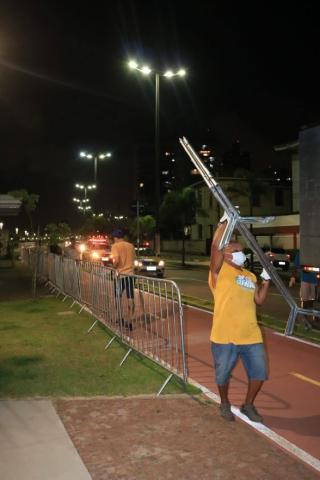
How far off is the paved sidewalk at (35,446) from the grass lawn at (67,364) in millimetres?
729

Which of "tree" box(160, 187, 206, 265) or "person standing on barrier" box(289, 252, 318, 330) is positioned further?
"tree" box(160, 187, 206, 265)

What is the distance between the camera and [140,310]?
868cm

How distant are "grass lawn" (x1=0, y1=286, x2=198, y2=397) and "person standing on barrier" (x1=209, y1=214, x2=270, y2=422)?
3.96 ft

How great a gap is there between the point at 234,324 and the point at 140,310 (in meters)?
3.53

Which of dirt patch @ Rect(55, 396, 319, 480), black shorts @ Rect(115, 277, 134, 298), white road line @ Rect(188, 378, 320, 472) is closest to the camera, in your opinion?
dirt patch @ Rect(55, 396, 319, 480)

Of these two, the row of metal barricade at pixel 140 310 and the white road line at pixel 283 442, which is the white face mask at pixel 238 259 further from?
the white road line at pixel 283 442

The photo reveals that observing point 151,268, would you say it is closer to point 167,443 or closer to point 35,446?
point 167,443

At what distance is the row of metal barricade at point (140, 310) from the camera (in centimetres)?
720

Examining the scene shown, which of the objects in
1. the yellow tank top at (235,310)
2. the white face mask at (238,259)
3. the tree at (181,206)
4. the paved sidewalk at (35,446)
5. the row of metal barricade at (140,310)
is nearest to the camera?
the paved sidewalk at (35,446)

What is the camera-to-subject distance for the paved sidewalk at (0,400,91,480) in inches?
167

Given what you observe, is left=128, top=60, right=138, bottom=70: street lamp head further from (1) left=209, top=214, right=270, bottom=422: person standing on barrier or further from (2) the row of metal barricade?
(1) left=209, top=214, right=270, bottom=422: person standing on barrier

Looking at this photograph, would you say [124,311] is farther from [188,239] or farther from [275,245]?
[188,239]

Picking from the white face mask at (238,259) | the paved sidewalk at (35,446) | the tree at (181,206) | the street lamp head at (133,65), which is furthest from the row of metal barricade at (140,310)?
the tree at (181,206)

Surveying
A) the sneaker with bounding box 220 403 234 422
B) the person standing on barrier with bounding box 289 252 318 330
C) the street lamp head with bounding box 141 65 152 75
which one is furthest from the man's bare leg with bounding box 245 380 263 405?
the street lamp head with bounding box 141 65 152 75
